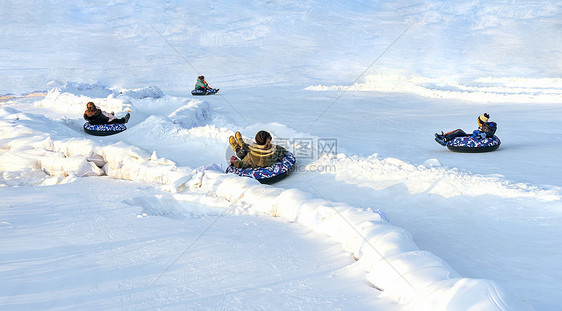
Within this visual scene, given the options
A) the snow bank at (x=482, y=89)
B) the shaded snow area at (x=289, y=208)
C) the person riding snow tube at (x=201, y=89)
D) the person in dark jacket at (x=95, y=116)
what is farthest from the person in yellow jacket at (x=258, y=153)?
the snow bank at (x=482, y=89)

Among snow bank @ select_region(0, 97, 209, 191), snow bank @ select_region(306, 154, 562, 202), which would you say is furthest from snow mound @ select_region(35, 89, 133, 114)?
snow bank @ select_region(306, 154, 562, 202)

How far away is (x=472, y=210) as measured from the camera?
188 inches

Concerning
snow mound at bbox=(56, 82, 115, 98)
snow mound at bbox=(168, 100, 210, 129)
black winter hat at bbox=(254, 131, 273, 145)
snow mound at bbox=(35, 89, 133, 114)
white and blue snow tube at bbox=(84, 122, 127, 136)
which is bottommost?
snow mound at bbox=(56, 82, 115, 98)

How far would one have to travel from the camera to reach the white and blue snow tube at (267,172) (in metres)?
6.25

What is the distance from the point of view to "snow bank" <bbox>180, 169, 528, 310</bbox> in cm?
247

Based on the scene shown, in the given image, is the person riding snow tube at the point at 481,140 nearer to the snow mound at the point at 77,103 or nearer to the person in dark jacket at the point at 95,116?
the person in dark jacket at the point at 95,116

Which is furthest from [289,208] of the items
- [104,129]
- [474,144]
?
[104,129]

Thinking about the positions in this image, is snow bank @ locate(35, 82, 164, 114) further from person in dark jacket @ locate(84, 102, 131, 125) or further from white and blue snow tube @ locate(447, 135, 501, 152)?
white and blue snow tube @ locate(447, 135, 501, 152)

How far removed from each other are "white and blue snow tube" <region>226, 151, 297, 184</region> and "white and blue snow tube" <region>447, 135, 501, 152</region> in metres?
2.89

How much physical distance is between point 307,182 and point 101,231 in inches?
119

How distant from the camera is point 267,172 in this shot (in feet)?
20.6

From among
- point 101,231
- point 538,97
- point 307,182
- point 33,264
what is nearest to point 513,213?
point 307,182

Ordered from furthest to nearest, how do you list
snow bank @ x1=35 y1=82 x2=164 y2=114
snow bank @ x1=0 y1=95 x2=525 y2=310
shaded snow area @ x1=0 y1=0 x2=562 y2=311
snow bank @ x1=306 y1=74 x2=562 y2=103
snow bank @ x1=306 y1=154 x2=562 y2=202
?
snow bank @ x1=306 y1=74 x2=562 y2=103
snow bank @ x1=35 y1=82 x2=164 y2=114
snow bank @ x1=306 y1=154 x2=562 y2=202
shaded snow area @ x1=0 y1=0 x2=562 y2=311
snow bank @ x1=0 y1=95 x2=525 y2=310

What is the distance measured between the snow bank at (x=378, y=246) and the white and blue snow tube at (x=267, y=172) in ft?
2.27
